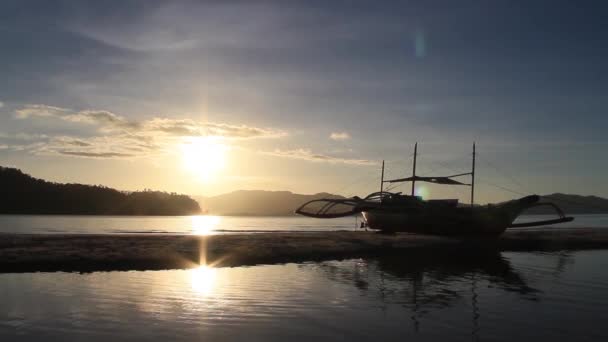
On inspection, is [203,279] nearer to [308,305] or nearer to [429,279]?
[308,305]

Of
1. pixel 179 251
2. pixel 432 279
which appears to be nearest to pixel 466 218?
pixel 432 279

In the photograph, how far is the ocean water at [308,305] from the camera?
515 inches

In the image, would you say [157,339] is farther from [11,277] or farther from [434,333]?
[11,277]

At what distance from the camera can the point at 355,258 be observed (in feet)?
111

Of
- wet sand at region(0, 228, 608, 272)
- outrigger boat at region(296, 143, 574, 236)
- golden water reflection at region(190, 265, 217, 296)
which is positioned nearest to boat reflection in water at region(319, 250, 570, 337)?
wet sand at region(0, 228, 608, 272)

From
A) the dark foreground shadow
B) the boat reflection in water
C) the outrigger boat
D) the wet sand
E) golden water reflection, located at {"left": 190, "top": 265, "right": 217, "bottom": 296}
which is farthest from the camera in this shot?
the outrigger boat

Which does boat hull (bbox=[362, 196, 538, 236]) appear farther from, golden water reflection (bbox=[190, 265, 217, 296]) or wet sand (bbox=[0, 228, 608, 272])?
golden water reflection (bbox=[190, 265, 217, 296])

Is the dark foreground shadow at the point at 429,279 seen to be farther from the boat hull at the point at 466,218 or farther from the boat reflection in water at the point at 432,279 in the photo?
the boat hull at the point at 466,218

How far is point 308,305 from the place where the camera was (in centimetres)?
1705

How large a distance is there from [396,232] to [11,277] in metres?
46.7

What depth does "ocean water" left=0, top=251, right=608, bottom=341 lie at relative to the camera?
1307 cm

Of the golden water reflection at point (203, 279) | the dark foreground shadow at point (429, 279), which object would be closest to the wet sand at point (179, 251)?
the golden water reflection at point (203, 279)

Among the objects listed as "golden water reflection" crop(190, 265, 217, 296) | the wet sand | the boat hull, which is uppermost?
the boat hull

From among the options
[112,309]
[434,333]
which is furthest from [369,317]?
[112,309]
